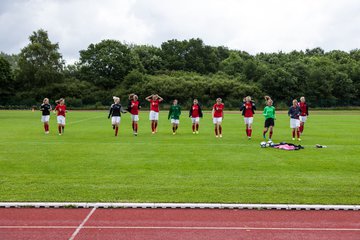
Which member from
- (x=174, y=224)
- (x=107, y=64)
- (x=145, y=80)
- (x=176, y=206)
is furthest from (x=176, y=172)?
(x=107, y=64)

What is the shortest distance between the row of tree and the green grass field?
53.8 meters

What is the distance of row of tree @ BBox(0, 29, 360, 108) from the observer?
74.9m

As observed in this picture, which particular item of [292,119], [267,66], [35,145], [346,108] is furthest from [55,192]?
[267,66]

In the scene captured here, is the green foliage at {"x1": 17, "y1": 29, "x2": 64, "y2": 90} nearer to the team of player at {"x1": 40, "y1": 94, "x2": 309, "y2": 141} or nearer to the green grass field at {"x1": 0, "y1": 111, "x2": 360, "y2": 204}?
the team of player at {"x1": 40, "y1": 94, "x2": 309, "y2": 141}

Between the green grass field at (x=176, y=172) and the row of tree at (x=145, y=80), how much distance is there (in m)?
53.8

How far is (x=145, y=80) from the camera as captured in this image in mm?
79500

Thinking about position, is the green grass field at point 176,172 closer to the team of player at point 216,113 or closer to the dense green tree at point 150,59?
the team of player at point 216,113

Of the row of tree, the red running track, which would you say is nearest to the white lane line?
the red running track

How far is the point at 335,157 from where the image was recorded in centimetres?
1521

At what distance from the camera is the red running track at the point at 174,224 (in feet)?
24.3

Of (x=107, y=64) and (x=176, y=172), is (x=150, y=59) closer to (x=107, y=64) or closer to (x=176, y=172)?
(x=107, y=64)

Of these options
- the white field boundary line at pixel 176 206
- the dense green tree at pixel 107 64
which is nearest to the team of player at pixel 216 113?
the white field boundary line at pixel 176 206

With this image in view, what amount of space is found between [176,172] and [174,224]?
4.38 metres

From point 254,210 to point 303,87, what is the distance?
73562 mm
